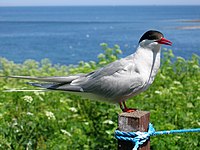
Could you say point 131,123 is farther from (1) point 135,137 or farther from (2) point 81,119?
(2) point 81,119

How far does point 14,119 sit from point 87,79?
6.09 ft

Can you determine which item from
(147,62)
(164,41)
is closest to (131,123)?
(147,62)

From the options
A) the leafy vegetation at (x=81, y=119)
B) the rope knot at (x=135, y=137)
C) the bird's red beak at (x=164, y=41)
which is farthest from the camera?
the leafy vegetation at (x=81, y=119)

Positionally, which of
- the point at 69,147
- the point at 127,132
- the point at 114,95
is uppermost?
the point at 114,95

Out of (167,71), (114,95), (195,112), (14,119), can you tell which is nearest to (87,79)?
(114,95)

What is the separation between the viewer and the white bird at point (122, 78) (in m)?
3.29

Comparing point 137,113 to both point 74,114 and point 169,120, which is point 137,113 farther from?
point 74,114

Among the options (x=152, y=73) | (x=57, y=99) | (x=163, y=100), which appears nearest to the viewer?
(x=152, y=73)

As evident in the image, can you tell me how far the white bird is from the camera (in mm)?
3295

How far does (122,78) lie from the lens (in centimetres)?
341

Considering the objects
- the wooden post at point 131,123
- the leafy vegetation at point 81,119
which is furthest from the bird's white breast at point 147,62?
the leafy vegetation at point 81,119

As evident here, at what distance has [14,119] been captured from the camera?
5117mm

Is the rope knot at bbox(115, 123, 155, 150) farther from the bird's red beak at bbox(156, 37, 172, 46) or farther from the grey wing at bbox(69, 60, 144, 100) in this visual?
the bird's red beak at bbox(156, 37, 172, 46)

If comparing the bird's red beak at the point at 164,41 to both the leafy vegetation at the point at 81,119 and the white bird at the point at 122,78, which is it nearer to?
the white bird at the point at 122,78
